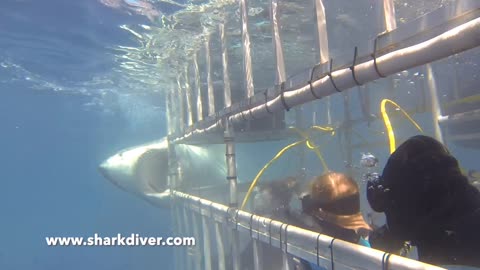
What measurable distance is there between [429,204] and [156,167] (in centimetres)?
1393

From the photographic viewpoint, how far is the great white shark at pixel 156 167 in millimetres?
14172

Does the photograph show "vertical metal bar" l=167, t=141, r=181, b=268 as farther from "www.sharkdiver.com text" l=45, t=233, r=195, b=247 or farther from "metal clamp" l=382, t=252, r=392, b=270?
"metal clamp" l=382, t=252, r=392, b=270

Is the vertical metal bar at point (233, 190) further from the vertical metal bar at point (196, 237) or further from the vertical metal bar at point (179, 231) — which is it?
the vertical metal bar at point (179, 231)

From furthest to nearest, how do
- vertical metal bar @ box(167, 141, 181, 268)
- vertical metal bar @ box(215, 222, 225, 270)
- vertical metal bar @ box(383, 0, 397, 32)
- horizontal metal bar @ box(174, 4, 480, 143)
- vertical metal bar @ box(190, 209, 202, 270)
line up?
vertical metal bar @ box(167, 141, 181, 268) < vertical metal bar @ box(190, 209, 202, 270) < vertical metal bar @ box(215, 222, 225, 270) < vertical metal bar @ box(383, 0, 397, 32) < horizontal metal bar @ box(174, 4, 480, 143)

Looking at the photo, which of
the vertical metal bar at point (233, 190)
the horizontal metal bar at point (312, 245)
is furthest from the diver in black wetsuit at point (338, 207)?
the vertical metal bar at point (233, 190)

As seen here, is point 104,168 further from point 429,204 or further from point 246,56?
point 429,204

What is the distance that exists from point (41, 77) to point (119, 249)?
2680 centimetres

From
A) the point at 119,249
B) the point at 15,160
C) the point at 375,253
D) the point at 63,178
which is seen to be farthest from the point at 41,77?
the point at 63,178

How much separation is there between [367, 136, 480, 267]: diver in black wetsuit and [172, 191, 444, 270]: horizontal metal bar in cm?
80

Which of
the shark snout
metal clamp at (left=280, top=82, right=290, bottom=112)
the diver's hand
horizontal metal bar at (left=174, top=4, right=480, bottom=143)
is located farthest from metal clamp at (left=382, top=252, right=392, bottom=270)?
the shark snout

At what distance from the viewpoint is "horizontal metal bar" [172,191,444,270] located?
343 cm

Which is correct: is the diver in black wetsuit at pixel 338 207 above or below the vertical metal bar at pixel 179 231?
above

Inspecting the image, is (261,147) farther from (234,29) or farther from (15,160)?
(15,160)

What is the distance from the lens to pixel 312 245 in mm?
4566
